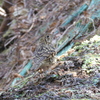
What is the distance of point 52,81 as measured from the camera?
5.55 ft

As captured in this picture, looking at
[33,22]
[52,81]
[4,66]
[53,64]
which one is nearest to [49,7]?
[33,22]

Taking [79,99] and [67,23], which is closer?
[79,99]

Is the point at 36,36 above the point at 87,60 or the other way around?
above

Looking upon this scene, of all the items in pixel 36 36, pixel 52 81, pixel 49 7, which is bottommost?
pixel 52 81

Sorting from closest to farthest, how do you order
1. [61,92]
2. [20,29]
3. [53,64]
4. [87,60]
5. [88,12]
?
[61,92] → [87,60] → [53,64] → [88,12] → [20,29]

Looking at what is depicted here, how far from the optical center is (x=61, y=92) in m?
1.44

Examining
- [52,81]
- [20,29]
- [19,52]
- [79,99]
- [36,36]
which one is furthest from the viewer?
[20,29]

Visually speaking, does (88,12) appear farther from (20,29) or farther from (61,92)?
(61,92)

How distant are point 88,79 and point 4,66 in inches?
110

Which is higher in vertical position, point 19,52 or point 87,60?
point 19,52

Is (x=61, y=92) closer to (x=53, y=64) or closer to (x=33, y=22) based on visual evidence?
(x=53, y=64)

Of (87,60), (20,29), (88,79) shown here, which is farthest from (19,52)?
(88,79)

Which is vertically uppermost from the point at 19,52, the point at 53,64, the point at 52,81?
the point at 19,52

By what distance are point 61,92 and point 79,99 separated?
7.6 inches
